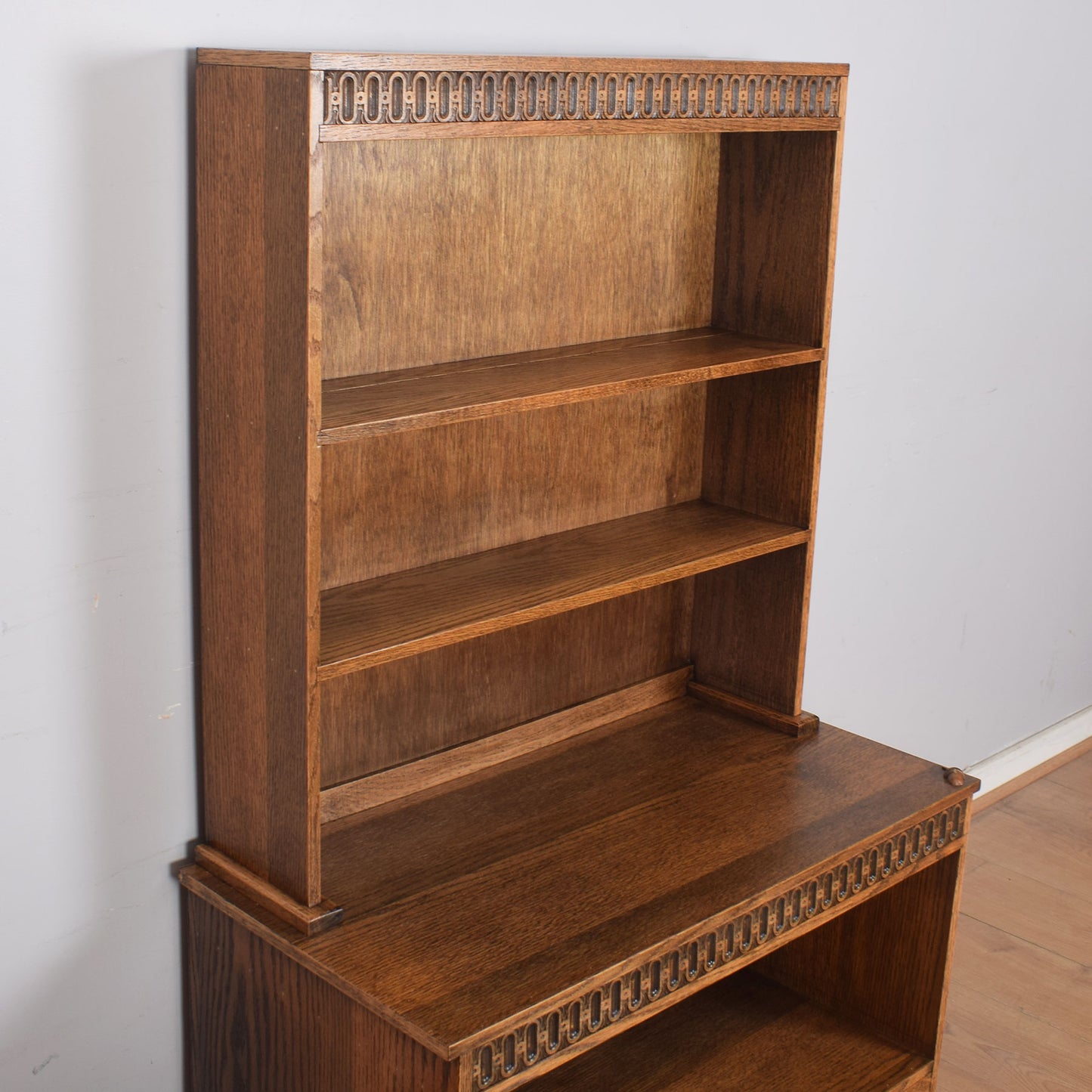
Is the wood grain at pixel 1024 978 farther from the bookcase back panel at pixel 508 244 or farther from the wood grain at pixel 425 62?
the wood grain at pixel 425 62

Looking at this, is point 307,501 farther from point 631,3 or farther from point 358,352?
point 631,3

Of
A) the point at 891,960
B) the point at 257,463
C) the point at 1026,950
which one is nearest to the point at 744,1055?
the point at 891,960

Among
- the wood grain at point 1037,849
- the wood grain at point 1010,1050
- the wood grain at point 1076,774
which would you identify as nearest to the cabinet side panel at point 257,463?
the wood grain at point 1010,1050

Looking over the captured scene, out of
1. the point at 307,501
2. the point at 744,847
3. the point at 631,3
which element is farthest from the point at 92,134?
the point at 744,847

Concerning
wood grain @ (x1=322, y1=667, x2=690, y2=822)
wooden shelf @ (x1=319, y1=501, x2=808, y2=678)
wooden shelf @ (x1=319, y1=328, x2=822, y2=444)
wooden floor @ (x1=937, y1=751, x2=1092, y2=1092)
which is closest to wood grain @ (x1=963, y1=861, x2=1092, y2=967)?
wooden floor @ (x1=937, y1=751, x2=1092, y2=1092)

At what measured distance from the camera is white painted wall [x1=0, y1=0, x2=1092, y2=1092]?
146 cm

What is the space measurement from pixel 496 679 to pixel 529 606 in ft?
1.04

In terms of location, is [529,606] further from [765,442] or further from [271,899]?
[765,442]

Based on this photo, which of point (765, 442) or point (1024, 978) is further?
point (1024, 978)

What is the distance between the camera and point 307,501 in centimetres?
145

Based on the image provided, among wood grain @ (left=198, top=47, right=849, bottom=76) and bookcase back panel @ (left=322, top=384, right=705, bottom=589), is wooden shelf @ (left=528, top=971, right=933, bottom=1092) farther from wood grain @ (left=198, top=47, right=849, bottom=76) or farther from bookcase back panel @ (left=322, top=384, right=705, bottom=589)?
wood grain @ (left=198, top=47, right=849, bottom=76)

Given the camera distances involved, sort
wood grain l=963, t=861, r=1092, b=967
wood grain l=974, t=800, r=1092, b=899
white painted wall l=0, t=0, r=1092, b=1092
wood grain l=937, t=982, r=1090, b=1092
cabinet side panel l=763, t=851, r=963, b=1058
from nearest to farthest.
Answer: white painted wall l=0, t=0, r=1092, b=1092 < cabinet side panel l=763, t=851, r=963, b=1058 < wood grain l=937, t=982, r=1090, b=1092 < wood grain l=963, t=861, r=1092, b=967 < wood grain l=974, t=800, r=1092, b=899

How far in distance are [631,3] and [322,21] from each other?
1.72ft

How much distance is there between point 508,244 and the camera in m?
1.84
